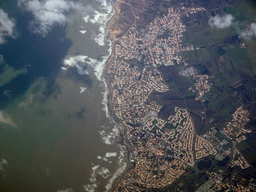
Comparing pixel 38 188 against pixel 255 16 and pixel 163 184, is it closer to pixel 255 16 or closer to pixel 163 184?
pixel 163 184

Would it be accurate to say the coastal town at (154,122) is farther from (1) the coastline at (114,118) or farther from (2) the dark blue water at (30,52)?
(2) the dark blue water at (30,52)

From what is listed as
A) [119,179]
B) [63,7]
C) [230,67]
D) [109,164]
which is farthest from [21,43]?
[230,67]

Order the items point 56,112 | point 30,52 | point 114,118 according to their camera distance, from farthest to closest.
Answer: point 30,52 < point 114,118 < point 56,112

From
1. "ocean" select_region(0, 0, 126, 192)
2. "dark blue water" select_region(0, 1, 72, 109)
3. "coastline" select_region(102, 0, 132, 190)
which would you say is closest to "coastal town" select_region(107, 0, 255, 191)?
"coastline" select_region(102, 0, 132, 190)

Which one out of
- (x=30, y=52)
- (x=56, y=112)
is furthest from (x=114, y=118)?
(x=30, y=52)

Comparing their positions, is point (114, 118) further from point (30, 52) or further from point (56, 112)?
point (30, 52)

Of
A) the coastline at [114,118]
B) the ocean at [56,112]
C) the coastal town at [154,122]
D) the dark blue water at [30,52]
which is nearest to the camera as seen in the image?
the ocean at [56,112]

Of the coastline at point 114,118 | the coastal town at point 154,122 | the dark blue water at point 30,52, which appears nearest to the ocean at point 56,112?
the dark blue water at point 30,52

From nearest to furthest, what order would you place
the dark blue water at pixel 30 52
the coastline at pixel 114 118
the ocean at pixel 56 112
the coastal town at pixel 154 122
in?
the ocean at pixel 56 112 < the coastline at pixel 114 118 < the coastal town at pixel 154 122 < the dark blue water at pixel 30 52
